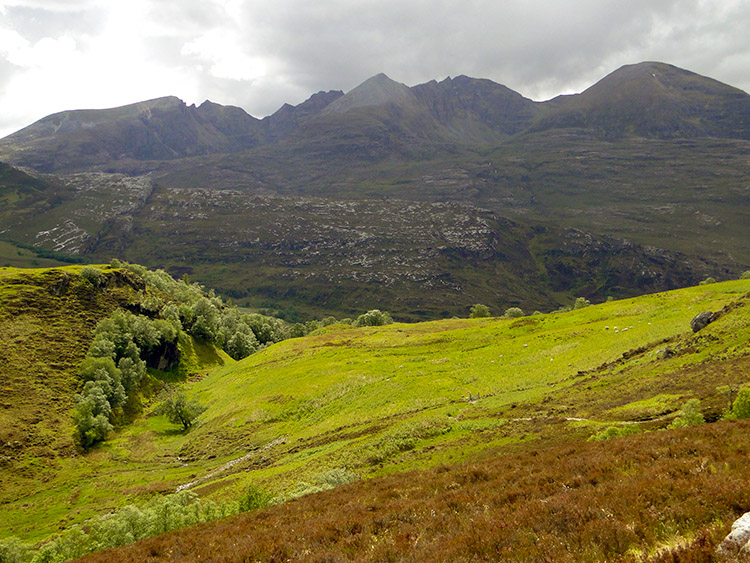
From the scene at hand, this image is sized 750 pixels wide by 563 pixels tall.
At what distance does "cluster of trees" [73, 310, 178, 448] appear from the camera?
245 ft

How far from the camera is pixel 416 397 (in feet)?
192

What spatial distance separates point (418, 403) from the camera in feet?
183

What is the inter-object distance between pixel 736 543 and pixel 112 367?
352 feet

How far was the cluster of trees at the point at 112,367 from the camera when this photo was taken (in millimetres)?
74812

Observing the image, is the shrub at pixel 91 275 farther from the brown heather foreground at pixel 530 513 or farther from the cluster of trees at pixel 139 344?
the brown heather foreground at pixel 530 513

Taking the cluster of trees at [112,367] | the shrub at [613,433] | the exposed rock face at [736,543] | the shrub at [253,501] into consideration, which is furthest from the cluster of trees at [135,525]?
the cluster of trees at [112,367]

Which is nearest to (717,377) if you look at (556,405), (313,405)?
(556,405)

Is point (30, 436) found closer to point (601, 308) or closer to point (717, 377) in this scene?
point (717, 377)

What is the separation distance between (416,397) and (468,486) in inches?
1481

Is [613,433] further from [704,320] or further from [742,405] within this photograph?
[704,320]

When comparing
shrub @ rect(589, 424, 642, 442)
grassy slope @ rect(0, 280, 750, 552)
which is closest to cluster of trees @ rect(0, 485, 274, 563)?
grassy slope @ rect(0, 280, 750, 552)

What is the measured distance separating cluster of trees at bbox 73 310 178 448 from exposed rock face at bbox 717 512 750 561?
89.8 metres

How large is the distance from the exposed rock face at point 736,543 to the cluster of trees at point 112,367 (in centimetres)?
8981

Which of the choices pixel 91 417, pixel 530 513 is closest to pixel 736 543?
pixel 530 513
